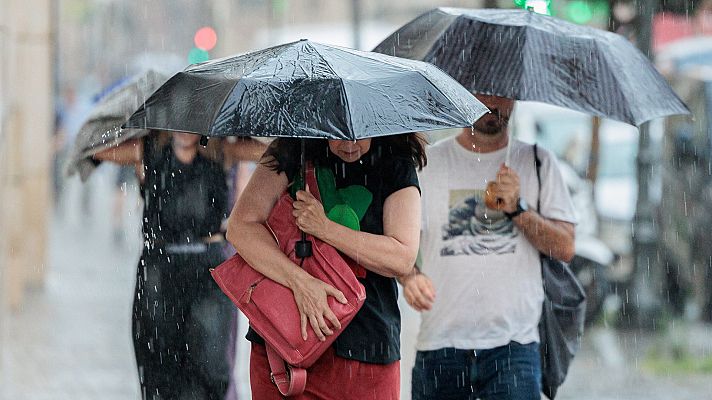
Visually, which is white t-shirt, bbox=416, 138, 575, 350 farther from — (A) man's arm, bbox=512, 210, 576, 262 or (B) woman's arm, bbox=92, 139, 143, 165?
(B) woman's arm, bbox=92, 139, 143, 165

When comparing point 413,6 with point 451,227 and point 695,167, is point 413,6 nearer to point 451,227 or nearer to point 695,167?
point 695,167

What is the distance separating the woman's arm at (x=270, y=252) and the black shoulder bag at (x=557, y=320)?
4.75 feet

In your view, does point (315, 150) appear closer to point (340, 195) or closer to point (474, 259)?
Result: point (340, 195)

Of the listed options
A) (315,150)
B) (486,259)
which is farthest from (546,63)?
(315,150)

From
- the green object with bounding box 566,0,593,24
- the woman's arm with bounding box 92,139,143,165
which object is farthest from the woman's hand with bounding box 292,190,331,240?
the green object with bounding box 566,0,593,24

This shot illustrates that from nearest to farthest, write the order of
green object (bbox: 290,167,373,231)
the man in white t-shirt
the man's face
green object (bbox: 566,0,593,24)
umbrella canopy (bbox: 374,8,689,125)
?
green object (bbox: 290,167,373,231), umbrella canopy (bbox: 374,8,689,125), the man in white t-shirt, the man's face, green object (bbox: 566,0,593,24)

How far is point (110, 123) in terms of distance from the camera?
6145mm

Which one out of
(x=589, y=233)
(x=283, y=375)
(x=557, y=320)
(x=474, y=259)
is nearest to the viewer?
(x=283, y=375)

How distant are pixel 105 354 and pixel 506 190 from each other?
5573 millimetres

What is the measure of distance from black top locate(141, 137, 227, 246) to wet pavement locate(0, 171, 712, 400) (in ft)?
9.15

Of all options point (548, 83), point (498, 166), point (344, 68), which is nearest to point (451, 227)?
point (498, 166)

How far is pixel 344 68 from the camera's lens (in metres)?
4.37

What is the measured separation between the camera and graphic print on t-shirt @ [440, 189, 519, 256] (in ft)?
17.9

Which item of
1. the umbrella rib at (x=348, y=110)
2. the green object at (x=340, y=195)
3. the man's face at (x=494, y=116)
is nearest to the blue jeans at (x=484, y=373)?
the man's face at (x=494, y=116)
